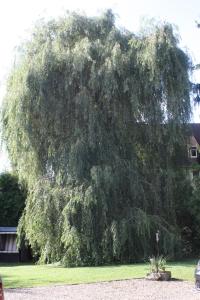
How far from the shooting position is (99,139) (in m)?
27.0

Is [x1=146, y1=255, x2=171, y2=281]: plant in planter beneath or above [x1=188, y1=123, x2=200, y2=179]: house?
beneath

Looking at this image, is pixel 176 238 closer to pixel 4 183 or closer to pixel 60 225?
pixel 60 225

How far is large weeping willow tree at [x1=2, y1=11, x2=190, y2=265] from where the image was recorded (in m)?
26.0

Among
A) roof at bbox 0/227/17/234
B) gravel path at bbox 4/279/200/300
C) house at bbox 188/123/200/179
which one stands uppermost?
house at bbox 188/123/200/179

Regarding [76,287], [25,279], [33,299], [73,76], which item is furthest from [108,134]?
[33,299]

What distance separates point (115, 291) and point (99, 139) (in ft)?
41.3

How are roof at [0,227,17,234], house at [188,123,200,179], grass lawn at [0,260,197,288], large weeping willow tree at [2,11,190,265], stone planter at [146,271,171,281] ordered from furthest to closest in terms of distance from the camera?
roof at [0,227,17,234] → house at [188,123,200,179] → large weeping willow tree at [2,11,190,265] → grass lawn at [0,260,197,288] → stone planter at [146,271,171,281]

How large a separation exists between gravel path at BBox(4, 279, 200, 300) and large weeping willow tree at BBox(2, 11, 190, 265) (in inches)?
338

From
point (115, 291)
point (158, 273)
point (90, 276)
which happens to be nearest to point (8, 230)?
point (90, 276)

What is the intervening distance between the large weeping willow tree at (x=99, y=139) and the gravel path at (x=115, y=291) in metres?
8.58

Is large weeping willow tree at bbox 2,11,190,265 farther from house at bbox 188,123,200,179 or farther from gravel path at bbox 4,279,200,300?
gravel path at bbox 4,279,200,300

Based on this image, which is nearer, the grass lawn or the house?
the grass lawn

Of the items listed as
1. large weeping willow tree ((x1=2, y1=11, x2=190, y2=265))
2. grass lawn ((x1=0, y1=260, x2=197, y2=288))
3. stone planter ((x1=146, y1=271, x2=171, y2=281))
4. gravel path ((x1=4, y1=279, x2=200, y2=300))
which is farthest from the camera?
large weeping willow tree ((x1=2, y1=11, x2=190, y2=265))

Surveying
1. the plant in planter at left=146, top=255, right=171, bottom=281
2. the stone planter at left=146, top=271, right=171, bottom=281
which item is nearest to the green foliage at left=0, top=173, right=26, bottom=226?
the plant in planter at left=146, top=255, right=171, bottom=281
